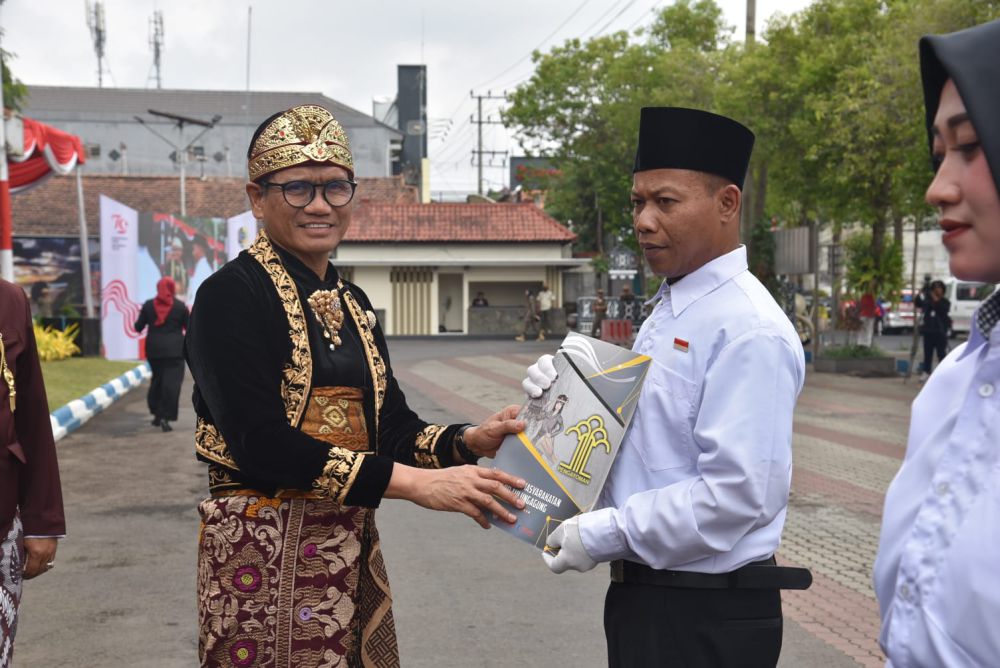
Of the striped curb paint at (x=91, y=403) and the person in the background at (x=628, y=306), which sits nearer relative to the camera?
the striped curb paint at (x=91, y=403)

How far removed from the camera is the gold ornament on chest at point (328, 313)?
283 centimetres

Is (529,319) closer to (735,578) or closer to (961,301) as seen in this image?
(961,301)

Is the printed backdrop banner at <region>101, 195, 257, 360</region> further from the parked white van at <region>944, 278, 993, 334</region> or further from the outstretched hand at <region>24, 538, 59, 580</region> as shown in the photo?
the parked white van at <region>944, 278, 993, 334</region>

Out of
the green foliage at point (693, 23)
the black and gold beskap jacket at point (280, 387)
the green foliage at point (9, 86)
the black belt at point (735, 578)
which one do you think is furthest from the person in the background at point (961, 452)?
the green foliage at point (693, 23)

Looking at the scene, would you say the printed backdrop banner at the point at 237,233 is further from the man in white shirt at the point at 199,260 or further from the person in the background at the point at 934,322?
the person in the background at the point at 934,322

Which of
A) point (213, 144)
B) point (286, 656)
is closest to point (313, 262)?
point (286, 656)

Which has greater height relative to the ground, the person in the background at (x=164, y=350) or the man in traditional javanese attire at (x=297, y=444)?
the man in traditional javanese attire at (x=297, y=444)

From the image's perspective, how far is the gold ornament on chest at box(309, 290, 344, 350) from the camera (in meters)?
2.83

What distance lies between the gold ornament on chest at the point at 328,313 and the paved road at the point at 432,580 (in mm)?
2606

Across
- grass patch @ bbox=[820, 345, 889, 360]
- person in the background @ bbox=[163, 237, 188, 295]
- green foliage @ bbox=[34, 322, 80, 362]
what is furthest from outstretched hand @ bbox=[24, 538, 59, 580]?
grass patch @ bbox=[820, 345, 889, 360]

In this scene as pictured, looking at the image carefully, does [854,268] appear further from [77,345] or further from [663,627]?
[663,627]

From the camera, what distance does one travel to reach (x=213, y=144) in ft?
175

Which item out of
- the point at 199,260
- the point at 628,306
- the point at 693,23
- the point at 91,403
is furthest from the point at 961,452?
the point at 693,23

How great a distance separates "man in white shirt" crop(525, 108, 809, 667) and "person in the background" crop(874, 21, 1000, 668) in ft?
2.27
